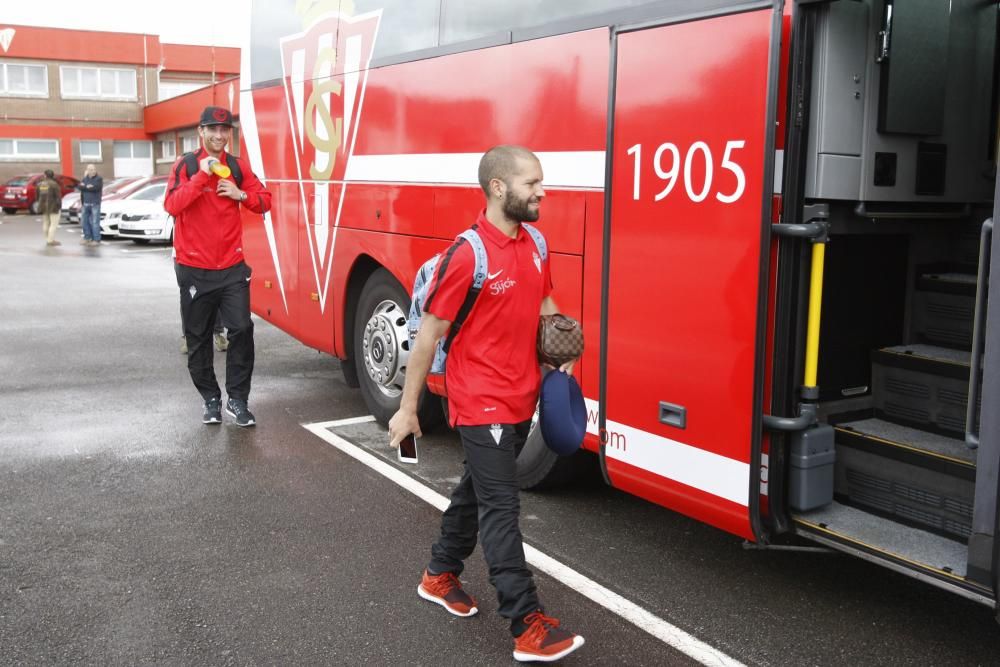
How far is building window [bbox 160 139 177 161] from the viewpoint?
47969mm

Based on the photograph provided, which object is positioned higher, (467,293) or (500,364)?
(467,293)

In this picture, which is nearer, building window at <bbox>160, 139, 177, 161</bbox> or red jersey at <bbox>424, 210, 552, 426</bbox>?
red jersey at <bbox>424, 210, 552, 426</bbox>

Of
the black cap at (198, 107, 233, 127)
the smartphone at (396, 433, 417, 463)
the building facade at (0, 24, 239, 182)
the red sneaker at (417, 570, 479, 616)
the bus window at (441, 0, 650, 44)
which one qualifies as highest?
the building facade at (0, 24, 239, 182)

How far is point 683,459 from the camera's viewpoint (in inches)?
160

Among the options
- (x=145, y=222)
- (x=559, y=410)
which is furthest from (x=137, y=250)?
(x=559, y=410)

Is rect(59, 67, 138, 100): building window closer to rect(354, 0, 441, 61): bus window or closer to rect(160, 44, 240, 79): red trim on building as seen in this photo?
rect(160, 44, 240, 79): red trim on building

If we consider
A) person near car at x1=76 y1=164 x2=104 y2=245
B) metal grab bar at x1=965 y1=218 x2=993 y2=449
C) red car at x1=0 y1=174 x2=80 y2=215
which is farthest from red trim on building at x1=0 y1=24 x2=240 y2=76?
metal grab bar at x1=965 y1=218 x2=993 y2=449

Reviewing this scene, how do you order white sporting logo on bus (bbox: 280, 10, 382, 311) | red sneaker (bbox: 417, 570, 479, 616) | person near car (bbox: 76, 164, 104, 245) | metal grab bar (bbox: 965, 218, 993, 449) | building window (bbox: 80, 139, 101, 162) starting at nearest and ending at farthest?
1. metal grab bar (bbox: 965, 218, 993, 449)
2. red sneaker (bbox: 417, 570, 479, 616)
3. white sporting logo on bus (bbox: 280, 10, 382, 311)
4. person near car (bbox: 76, 164, 104, 245)
5. building window (bbox: 80, 139, 101, 162)

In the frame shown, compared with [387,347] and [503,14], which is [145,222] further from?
[503,14]

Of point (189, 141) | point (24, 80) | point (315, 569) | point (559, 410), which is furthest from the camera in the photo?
point (24, 80)

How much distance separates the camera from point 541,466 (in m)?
5.34

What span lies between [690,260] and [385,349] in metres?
3.03

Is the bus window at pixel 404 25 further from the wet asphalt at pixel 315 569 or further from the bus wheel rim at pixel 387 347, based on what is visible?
the wet asphalt at pixel 315 569

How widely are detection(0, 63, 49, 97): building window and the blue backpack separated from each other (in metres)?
50.8
